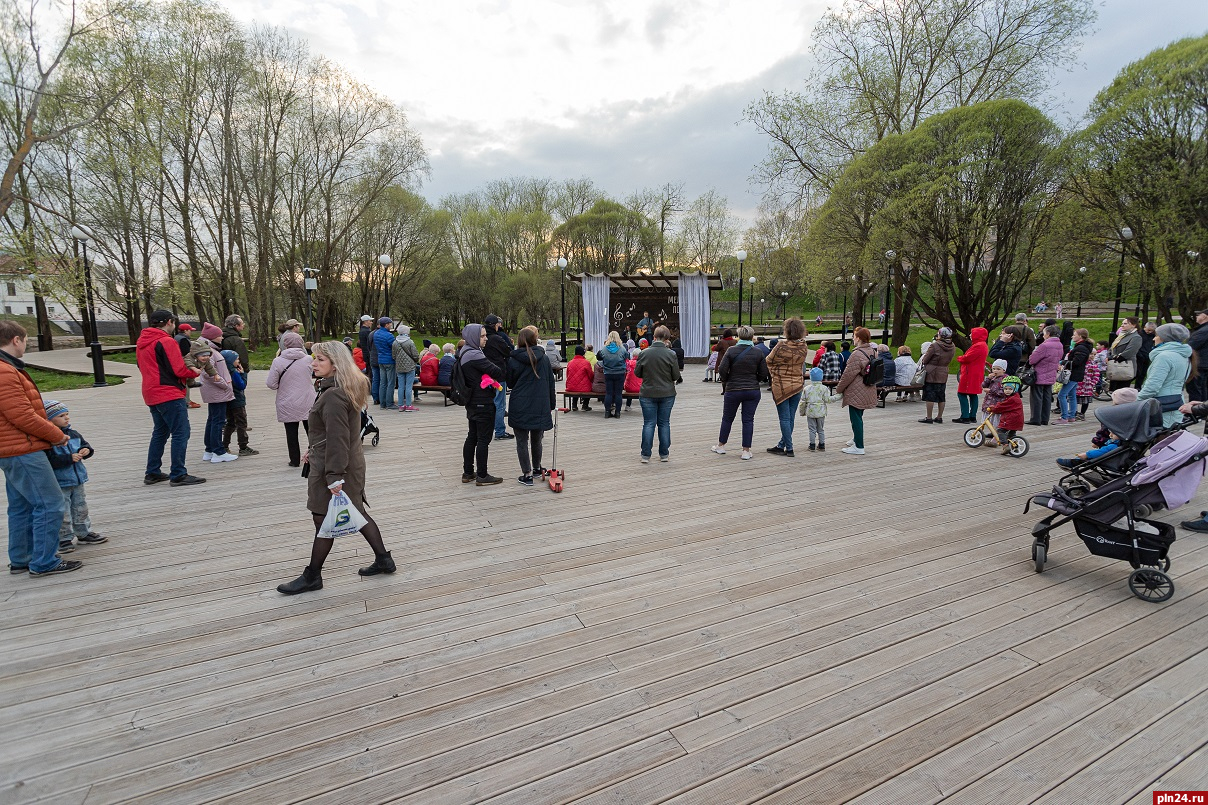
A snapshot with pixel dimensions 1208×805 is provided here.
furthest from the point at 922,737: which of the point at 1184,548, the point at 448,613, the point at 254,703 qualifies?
the point at 1184,548

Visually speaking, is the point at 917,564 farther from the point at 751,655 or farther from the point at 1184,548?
the point at 1184,548

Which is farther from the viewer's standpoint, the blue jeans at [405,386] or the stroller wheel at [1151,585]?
the blue jeans at [405,386]

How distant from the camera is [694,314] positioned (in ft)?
62.6

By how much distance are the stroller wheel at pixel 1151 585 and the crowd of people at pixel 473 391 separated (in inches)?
49.8

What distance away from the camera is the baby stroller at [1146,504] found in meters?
3.39

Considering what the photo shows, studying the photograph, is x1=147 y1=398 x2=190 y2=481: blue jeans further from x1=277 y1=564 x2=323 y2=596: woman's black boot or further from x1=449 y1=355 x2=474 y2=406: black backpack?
x1=277 y1=564 x2=323 y2=596: woman's black boot

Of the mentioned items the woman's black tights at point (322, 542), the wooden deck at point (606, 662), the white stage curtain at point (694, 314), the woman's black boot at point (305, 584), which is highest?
the white stage curtain at point (694, 314)

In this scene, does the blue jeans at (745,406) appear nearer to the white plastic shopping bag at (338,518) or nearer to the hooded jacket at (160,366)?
the white plastic shopping bag at (338,518)

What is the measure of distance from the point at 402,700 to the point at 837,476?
5171 mm

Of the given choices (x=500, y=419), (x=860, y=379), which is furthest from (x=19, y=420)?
(x=860, y=379)

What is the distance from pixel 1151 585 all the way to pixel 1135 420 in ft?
3.51

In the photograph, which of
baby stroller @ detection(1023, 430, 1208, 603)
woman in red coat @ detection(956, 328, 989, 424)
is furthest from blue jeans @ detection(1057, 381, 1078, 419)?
baby stroller @ detection(1023, 430, 1208, 603)

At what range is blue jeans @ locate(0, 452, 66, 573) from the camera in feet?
12.0

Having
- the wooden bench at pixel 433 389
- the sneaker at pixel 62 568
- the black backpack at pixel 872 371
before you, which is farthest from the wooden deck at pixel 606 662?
the wooden bench at pixel 433 389
